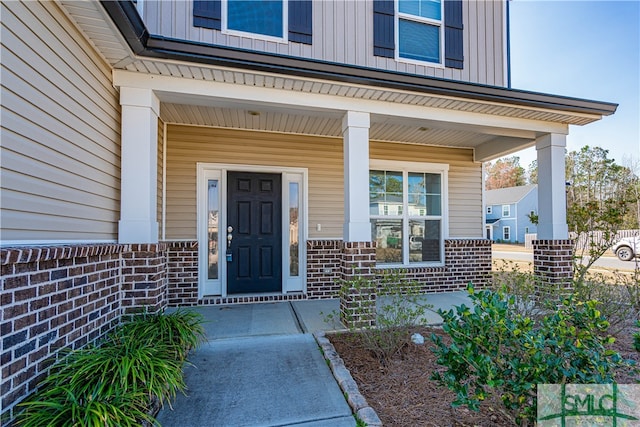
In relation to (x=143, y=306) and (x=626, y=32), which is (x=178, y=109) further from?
(x=626, y=32)

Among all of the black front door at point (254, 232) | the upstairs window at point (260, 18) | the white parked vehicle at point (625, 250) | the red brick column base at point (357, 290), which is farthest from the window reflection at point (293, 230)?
the white parked vehicle at point (625, 250)

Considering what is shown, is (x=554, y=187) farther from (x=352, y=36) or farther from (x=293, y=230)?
(x=293, y=230)

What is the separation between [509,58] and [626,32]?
4.65 m

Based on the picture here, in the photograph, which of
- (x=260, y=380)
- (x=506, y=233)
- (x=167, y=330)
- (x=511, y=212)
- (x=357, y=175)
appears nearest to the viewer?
(x=260, y=380)

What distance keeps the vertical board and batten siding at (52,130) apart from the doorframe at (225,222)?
1.90 m

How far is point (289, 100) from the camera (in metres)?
3.51

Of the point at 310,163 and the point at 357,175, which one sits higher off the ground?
the point at 310,163

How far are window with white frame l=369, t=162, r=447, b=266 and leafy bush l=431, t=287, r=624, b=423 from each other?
3932 millimetres

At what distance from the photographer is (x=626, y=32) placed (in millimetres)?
7348

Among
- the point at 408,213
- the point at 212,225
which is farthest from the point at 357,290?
the point at 408,213

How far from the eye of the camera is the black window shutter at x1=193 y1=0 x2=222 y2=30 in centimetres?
396

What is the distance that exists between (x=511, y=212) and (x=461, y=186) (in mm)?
24557

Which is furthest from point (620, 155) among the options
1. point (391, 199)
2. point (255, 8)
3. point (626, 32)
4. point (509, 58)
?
point (255, 8)

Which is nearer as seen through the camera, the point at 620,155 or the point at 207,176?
the point at 207,176
